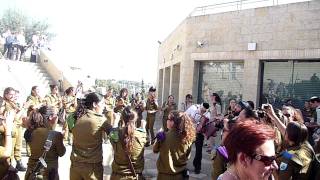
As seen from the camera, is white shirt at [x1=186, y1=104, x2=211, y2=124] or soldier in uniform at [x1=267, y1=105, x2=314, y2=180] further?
white shirt at [x1=186, y1=104, x2=211, y2=124]

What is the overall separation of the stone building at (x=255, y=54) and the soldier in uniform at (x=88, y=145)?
877cm

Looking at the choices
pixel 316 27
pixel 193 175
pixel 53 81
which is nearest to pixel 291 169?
pixel 193 175

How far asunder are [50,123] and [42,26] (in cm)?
4351

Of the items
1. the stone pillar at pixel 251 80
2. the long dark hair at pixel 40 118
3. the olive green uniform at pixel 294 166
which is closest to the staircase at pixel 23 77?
the stone pillar at pixel 251 80

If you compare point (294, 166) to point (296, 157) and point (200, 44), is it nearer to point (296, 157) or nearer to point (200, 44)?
point (296, 157)

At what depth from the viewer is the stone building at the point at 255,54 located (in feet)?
40.3

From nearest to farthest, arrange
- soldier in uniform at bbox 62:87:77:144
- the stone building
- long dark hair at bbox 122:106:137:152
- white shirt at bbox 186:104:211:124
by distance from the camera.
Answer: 1. long dark hair at bbox 122:106:137:152
2. white shirt at bbox 186:104:211:124
3. soldier in uniform at bbox 62:87:77:144
4. the stone building

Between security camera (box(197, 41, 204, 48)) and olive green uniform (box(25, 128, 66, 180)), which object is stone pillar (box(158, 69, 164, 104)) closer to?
security camera (box(197, 41, 204, 48))

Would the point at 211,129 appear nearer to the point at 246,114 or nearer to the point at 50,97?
the point at 246,114

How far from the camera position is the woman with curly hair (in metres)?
5.23

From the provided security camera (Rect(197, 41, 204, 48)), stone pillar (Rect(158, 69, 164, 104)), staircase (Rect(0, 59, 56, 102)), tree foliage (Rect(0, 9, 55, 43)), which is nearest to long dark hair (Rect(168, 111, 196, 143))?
security camera (Rect(197, 41, 204, 48))

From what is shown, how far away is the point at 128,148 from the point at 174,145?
64cm

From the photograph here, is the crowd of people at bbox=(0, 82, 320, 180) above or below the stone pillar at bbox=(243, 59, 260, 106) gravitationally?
below

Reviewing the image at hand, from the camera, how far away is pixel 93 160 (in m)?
5.31
